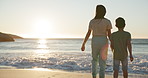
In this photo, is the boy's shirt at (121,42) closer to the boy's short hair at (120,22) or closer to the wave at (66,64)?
the boy's short hair at (120,22)

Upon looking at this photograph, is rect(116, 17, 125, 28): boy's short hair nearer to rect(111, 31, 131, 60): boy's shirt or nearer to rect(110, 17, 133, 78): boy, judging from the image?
rect(110, 17, 133, 78): boy

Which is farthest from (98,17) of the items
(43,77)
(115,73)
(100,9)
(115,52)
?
(43,77)

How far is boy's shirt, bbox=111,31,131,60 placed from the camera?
4824 mm

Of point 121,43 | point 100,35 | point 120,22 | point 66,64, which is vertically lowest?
point 66,64

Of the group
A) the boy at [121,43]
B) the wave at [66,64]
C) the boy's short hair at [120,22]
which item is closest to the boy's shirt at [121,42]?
the boy at [121,43]

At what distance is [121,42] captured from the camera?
15.8 feet

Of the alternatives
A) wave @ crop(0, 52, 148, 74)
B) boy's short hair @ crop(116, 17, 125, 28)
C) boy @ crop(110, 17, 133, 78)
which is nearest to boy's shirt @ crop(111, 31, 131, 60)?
boy @ crop(110, 17, 133, 78)

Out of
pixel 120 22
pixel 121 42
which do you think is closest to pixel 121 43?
pixel 121 42

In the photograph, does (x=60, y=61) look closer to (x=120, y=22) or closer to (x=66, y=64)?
(x=66, y=64)

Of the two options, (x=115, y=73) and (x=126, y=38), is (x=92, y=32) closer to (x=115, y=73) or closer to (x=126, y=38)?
Answer: (x=126, y=38)

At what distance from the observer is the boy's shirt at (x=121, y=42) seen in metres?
4.82

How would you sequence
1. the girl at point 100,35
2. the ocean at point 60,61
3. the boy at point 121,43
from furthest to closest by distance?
1. the ocean at point 60,61
2. the boy at point 121,43
3. the girl at point 100,35

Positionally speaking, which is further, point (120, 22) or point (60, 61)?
point (60, 61)

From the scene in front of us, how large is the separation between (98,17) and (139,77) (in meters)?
3.92
